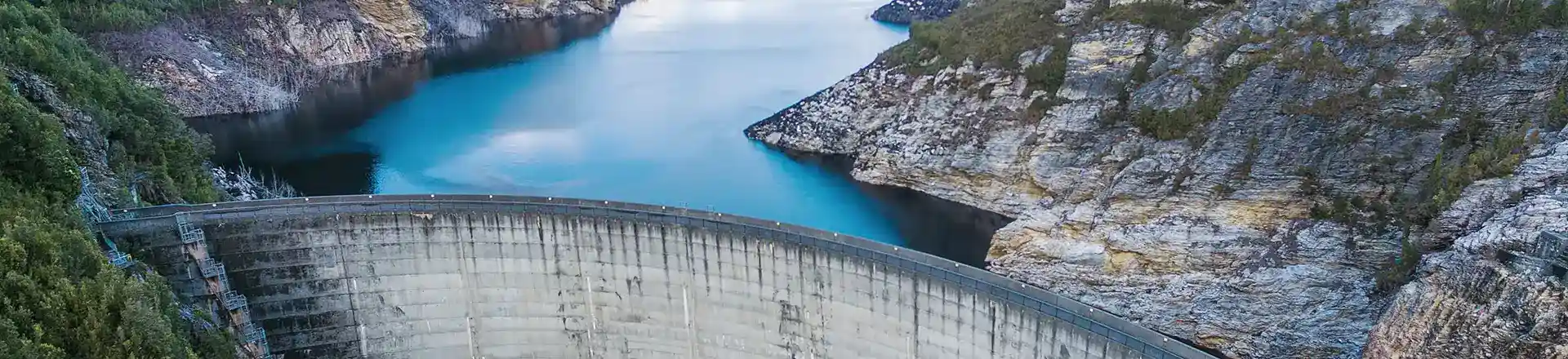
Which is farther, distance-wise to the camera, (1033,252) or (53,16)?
(53,16)

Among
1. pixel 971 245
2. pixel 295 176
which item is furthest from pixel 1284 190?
pixel 295 176

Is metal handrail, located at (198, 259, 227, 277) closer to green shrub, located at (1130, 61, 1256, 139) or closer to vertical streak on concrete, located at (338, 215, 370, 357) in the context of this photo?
vertical streak on concrete, located at (338, 215, 370, 357)

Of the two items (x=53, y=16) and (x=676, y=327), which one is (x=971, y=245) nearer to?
(x=676, y=327)

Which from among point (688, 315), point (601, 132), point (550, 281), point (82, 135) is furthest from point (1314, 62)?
point (82, 135)

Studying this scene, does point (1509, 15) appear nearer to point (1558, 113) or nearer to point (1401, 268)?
point (1558, 113)

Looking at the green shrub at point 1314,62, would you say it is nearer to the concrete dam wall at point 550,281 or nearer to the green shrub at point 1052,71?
the green shrub at point 1052,71

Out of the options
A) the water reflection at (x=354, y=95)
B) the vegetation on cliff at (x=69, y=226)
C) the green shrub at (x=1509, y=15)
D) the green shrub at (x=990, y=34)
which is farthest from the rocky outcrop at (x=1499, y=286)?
the water reflection at (x=354, y=95)

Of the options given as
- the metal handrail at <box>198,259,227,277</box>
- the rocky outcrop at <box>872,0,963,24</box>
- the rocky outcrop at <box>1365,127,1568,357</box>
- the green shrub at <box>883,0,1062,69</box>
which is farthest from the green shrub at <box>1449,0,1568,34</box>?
the rocky outcrop at <box>872,0,963,24</box>
